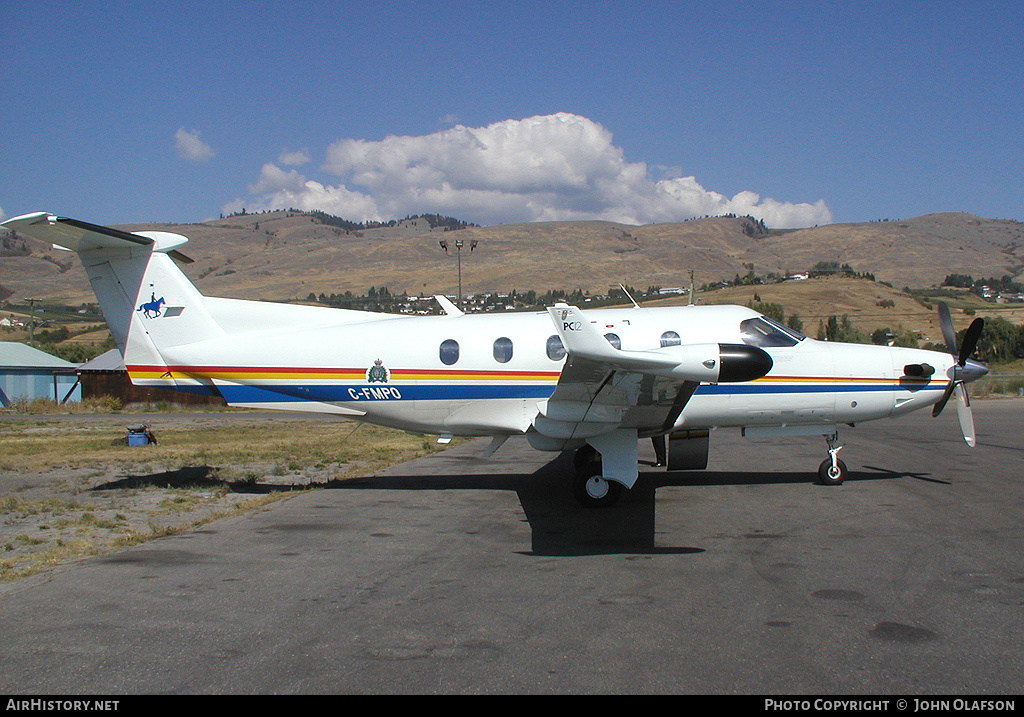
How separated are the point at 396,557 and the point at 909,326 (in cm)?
6895

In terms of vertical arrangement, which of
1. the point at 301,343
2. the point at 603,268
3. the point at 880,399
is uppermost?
the point at 603,268

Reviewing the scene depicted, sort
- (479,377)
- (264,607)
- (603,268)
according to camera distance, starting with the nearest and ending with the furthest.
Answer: (264,607)
(479,377)
(603,268)

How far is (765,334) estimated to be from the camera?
40.4ft

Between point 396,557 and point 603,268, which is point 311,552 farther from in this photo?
point 603,268

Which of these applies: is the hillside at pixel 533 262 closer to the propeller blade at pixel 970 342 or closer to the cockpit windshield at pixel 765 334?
the propeller blade at pixel 970 342

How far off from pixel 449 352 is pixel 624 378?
144 inches

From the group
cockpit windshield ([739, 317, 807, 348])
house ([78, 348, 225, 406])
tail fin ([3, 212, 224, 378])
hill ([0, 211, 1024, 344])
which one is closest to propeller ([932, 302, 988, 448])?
cockpit windshield ([739, 317, 807, 348])

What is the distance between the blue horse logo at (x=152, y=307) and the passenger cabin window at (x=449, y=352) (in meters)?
5.13

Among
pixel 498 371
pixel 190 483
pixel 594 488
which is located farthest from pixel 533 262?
pixel 594 488

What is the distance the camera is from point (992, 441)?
62.0 ft

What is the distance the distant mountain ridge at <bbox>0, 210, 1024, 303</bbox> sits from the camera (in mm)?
123375

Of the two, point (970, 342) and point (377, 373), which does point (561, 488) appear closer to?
point (377, 373)

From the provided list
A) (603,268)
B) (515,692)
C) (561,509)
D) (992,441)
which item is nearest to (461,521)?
(561,509)

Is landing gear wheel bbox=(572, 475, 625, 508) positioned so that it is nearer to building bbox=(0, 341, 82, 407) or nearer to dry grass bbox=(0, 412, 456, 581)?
dry grass bbox=(0, 412, 456, 581)
